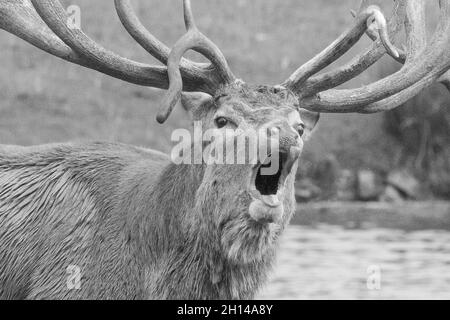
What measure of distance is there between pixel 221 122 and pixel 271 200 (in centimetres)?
67

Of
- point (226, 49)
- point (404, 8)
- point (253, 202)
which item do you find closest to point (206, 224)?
point (253, 202)

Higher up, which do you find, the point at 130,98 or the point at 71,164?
the point at 130,98

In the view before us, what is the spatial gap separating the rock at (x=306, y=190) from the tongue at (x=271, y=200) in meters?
11.1

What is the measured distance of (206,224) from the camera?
7.52 metres

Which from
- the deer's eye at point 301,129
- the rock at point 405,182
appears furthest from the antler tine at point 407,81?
the rock at point 405,182

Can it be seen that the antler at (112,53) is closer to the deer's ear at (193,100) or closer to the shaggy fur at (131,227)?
the deer's ear at (193,100)

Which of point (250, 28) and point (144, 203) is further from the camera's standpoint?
point (250, 28)

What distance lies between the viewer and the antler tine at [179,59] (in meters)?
7.23

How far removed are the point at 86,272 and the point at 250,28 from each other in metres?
16.7

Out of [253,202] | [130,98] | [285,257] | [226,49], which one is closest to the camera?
[253,202]

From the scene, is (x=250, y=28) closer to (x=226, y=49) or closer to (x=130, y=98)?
(x=226, y=49)

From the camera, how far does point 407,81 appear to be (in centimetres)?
841

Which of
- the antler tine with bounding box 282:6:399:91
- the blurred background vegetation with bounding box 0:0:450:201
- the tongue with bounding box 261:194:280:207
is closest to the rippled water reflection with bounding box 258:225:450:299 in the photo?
the blurred background vegetation with bounding box 0:0:450:201
